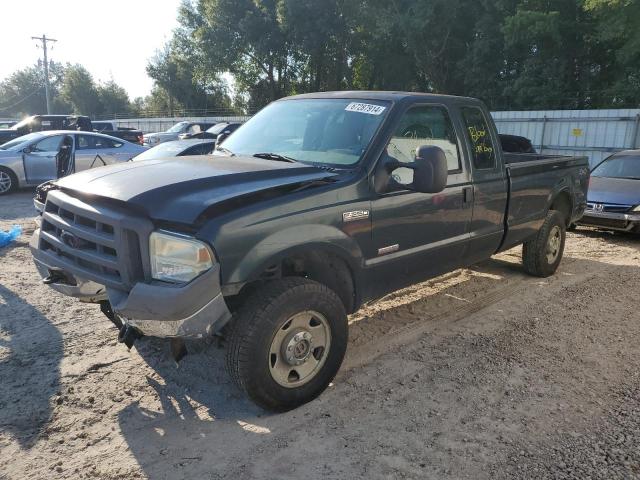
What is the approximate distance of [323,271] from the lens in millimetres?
3594

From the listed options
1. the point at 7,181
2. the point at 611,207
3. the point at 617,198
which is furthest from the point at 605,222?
the point at 7,181

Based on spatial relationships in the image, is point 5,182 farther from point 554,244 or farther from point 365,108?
point 554,244

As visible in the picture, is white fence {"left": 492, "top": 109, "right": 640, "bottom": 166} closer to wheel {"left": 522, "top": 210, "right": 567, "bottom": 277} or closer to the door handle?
wheel {"left": 522, "top": 210, "right": 567, "bottom": 277}

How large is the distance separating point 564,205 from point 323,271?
411 cm

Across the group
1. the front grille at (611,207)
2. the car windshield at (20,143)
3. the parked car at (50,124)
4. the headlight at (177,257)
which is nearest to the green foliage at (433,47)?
the front grille at (611,207)

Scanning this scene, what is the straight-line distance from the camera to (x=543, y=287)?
580 cm

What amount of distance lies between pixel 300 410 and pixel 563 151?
16.3 metres

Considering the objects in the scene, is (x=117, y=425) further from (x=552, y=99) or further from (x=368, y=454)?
(x=552, y=99)

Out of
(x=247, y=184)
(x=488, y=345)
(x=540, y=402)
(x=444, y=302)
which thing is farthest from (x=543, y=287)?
(x=247, y=184)

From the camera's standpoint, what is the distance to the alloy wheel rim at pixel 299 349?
10.3 ft

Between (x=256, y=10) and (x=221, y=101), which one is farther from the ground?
(x=256, y=10)

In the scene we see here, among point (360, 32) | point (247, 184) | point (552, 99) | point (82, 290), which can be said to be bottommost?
point (82, 290)

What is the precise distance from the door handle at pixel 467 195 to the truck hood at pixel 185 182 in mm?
1435

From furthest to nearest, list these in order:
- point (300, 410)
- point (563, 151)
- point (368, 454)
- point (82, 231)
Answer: point (563, 151) → point (300, 410) → point (82, 231) → point (368, 454)
